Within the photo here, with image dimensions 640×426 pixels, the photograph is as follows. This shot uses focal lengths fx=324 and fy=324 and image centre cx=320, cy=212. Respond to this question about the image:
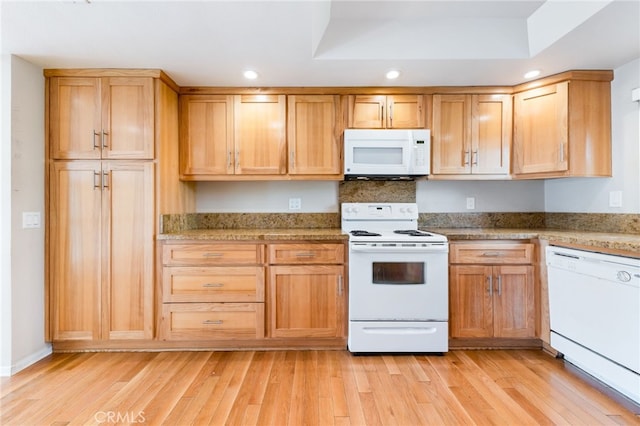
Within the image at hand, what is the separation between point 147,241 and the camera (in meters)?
2.39

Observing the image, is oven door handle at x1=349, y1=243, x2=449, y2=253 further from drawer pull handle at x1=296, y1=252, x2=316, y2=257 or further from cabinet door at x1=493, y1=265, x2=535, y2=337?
cabinet door at x1=493, y1=265, x2=535, y2=337

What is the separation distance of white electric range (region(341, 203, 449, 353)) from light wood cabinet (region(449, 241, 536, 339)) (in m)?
0.15

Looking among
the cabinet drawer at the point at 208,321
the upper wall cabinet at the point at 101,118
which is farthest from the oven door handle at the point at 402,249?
the upper wall cabinet at the point at 101,118

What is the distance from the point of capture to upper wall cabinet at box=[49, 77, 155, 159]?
7.74 feet

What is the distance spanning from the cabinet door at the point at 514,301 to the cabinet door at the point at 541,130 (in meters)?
0.85

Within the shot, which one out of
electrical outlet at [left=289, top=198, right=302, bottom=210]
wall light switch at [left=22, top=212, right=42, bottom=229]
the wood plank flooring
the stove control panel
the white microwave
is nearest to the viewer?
the wood plank flooring

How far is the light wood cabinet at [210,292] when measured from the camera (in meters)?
2.40

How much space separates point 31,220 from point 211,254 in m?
1.23

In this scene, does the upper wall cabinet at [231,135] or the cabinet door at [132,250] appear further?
the upper wall cabinet at [231,135]

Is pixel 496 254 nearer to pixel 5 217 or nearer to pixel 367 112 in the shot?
pixel 367 112

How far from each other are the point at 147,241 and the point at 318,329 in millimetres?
1423

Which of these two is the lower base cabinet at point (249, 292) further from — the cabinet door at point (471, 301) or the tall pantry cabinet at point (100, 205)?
the cabinet door at point (471, 301)

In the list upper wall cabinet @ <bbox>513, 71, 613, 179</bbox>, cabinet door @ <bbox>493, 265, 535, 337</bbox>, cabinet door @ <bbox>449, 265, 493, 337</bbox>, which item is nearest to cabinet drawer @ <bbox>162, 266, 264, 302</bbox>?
cabinet door @ <bbox>449, 265, 493, 337</bbox>

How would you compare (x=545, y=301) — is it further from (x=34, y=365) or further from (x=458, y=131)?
(x=34, y=365)
